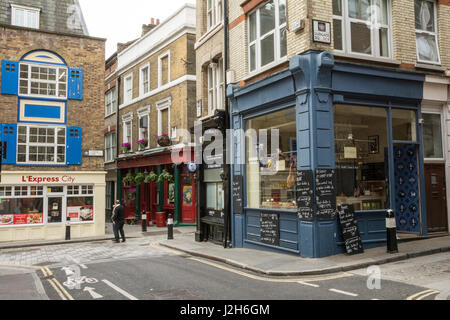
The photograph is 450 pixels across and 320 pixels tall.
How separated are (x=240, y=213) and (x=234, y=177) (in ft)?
3.97

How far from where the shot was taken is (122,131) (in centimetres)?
2794

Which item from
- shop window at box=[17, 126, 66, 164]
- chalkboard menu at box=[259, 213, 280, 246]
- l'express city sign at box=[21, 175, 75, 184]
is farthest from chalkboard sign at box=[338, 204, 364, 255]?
shop window at box=[17, 126, 66, 164]

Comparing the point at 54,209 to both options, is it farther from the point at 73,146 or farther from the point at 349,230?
the point at 349,230

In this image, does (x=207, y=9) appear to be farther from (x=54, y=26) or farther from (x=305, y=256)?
(x=305, y=256)

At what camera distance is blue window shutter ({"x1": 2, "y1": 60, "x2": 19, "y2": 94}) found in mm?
18016

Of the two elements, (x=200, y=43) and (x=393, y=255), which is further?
(x=200, y=43)

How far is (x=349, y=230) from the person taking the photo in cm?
994

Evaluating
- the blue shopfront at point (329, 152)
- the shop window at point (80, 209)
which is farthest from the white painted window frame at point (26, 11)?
the blue shopfront at point (329, 152)

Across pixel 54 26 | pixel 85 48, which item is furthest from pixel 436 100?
pixel 54 26

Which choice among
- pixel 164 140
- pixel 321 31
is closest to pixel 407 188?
pixel 321 31

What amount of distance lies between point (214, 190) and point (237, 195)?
74.6 inches

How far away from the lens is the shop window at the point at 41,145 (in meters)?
18.2

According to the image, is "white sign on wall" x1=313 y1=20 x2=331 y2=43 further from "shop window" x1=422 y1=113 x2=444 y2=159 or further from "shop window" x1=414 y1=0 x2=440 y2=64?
"shop window" x1=422 y1=113 x2=444 y2=159
